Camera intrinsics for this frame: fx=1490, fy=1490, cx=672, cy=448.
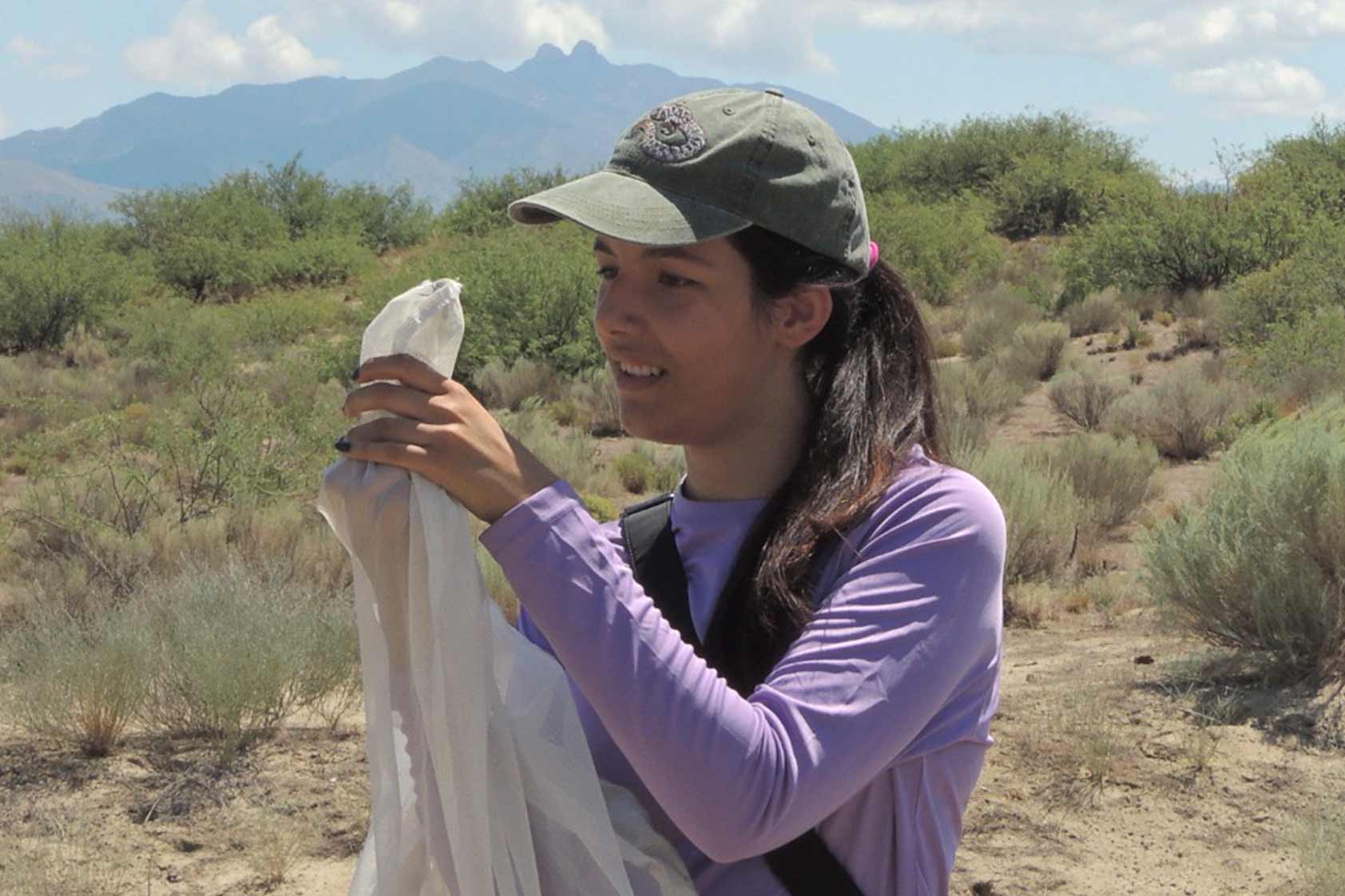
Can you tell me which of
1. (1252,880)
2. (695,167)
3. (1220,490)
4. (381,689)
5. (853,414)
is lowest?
(1252,880)

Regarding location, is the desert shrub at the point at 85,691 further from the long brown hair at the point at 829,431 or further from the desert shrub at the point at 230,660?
the long brown hair at the point at 829,431

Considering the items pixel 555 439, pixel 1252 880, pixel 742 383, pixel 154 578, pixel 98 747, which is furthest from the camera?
pixel 555 439

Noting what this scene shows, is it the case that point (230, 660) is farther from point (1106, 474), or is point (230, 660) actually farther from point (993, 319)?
point (993, 319)

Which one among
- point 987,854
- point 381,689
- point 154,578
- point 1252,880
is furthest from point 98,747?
point 381,689

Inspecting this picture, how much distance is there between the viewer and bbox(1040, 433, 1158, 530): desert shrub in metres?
9.70

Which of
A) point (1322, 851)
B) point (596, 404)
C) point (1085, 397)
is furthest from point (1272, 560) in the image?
point (596, 404)

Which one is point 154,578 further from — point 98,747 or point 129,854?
point 129,854

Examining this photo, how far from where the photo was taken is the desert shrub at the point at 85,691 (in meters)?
5.21

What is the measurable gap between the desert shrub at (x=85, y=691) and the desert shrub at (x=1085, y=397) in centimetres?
980

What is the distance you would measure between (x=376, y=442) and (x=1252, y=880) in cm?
376

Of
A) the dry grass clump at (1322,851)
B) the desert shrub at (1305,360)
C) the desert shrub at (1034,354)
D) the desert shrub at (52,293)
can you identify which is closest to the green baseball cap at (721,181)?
the dry grass clump at (1322,851)

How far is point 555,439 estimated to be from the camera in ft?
40.1

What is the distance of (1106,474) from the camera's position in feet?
33.4

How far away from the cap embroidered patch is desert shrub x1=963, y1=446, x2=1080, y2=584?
6.49m
